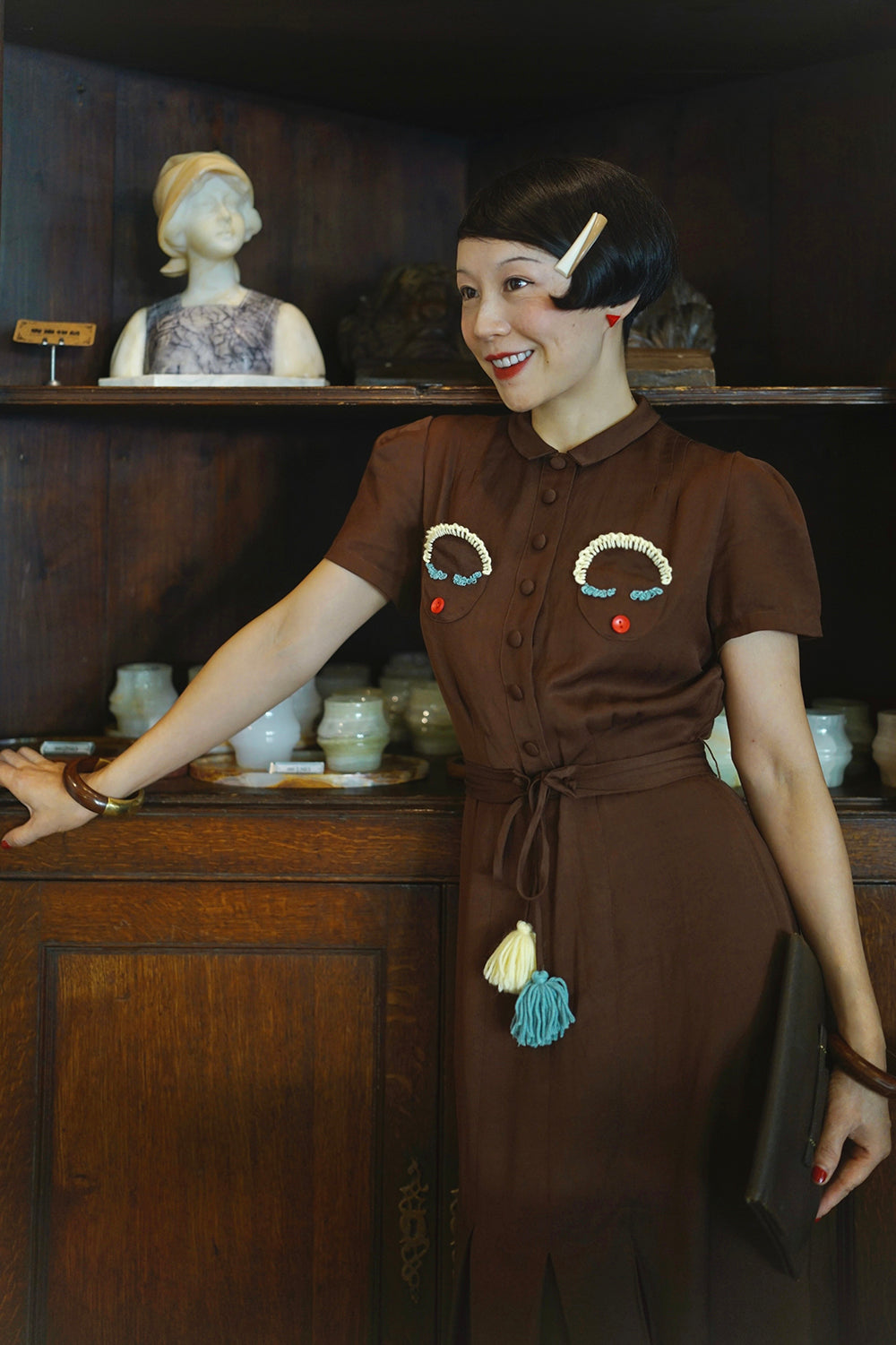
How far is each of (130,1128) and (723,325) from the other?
1.62m

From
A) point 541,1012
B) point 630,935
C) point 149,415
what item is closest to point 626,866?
point 630,935

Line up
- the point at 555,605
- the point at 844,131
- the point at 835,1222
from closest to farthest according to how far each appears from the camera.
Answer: the point at 555,605 < the point at 835,1222 < the point at 844,131

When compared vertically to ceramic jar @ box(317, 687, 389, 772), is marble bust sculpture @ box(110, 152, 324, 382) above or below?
above

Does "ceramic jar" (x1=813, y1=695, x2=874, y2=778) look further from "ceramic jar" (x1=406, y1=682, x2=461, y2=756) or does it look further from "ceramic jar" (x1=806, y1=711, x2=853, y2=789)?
"ceramic jar" (x1=406, y1=682, x2=461, y2=756)

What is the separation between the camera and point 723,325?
221 cm

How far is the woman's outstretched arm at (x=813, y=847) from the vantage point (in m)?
1.36

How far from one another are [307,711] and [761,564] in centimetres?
89

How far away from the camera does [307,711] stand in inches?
79.5

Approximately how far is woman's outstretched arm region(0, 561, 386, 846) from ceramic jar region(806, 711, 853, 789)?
70 centimetres

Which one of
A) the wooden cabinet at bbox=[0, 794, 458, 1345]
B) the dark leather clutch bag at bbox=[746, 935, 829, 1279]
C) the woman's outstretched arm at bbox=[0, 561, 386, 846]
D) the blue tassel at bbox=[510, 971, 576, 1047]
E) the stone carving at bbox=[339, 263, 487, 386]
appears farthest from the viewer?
the stone carving at bbox=[339, 263, 487, 386]

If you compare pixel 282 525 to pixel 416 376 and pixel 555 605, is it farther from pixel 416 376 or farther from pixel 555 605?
pixel 555 605

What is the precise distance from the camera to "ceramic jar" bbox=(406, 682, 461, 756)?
80.0 inches

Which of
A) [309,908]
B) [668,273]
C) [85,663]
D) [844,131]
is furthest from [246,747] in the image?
[844,131]

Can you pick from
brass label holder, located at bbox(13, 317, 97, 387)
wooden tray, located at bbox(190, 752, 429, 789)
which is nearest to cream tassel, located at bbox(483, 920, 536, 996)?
wooden tray, located at bbox(190, 752, 429, 789)
